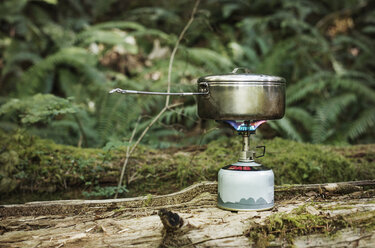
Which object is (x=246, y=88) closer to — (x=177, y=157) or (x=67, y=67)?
(x=177, y=157)

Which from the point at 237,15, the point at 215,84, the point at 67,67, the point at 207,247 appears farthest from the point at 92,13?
the point at 207,247

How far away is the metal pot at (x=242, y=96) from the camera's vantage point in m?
1.99

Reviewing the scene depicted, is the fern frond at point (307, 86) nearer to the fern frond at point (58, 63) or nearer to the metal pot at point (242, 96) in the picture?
the fern frond at point (58, 63)

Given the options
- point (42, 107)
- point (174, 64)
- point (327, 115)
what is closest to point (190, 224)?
point (42, 107)

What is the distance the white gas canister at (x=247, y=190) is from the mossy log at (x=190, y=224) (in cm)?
5

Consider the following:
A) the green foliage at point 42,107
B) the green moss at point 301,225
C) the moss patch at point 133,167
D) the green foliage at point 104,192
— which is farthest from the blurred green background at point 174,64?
the green moss at point 301,225

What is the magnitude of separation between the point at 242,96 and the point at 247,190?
569 mm

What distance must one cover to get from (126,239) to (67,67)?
16.9 feet

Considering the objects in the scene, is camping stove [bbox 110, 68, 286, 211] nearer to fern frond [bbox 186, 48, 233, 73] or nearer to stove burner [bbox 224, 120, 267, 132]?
stove burner [bbox 224, 120, 267, 132]

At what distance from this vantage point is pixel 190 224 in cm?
176

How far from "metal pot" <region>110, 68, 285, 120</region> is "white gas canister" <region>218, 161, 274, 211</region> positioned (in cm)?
34

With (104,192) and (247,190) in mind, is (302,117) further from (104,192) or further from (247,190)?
(104,192)

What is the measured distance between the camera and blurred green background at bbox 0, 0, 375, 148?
418 centimetres

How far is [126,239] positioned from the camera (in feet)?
5.65
